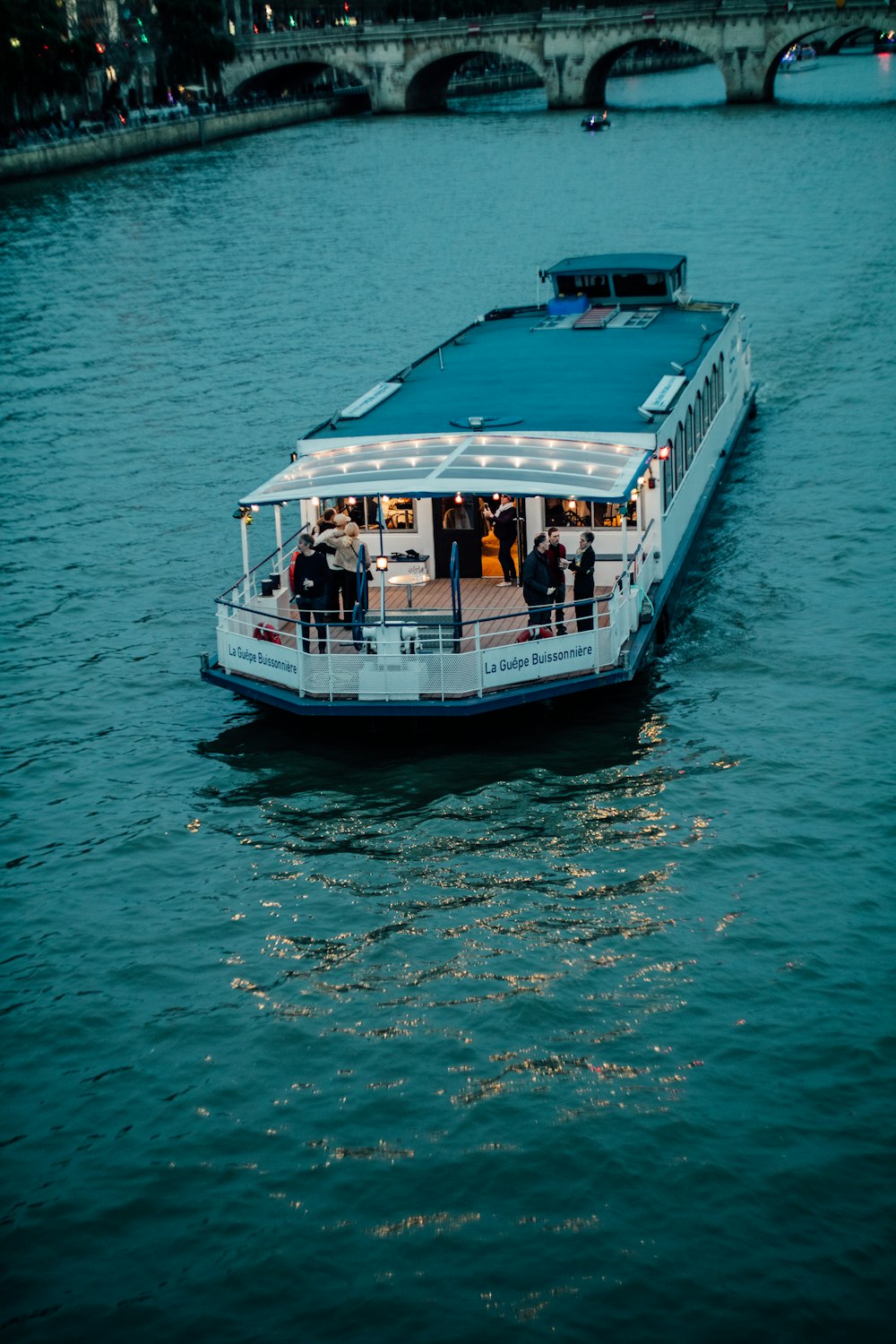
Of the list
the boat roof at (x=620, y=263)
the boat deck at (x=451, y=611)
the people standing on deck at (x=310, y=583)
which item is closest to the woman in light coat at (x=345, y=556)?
the boat deck at (x=451, y=611)

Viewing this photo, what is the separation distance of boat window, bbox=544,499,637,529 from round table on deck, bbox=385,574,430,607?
2.24 meters

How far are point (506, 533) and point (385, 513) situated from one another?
2025mm

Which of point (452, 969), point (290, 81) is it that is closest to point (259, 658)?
point (452, 969)

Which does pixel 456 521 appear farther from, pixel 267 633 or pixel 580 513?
pixel 267 633

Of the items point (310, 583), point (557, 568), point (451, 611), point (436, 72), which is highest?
point (557, 568)

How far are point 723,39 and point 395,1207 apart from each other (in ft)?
417

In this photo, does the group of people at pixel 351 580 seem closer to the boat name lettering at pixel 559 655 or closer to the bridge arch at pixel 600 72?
the boat name lettering at pixel 559 655

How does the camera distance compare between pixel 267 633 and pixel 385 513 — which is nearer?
pixel 267 633

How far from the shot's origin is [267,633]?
24516 mm

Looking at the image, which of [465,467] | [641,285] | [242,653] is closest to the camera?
[242,653]

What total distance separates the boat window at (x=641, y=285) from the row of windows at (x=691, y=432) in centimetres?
322

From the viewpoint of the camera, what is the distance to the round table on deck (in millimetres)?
25203

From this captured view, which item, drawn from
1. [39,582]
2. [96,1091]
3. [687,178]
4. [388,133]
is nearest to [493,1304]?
[96,1091]

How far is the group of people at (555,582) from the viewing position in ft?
78.4
